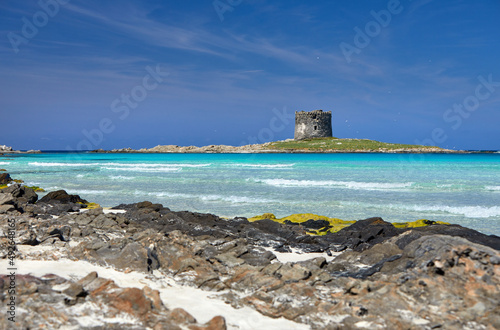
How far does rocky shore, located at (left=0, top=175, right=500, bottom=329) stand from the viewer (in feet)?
13.5

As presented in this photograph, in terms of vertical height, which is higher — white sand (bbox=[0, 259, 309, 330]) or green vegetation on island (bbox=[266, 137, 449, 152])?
green vegetation on island (bbox=[266, 137, 449, 152])

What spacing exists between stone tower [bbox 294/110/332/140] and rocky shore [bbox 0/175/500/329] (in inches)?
3076

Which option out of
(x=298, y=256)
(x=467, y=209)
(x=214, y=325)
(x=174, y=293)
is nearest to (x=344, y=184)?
(x=467, y=209)

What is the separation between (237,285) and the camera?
5.41m

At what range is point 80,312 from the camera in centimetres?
405

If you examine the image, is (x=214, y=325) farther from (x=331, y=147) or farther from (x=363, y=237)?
(x=331, y=147)

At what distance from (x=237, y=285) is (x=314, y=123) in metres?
81.4

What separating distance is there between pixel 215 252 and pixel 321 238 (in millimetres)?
3148

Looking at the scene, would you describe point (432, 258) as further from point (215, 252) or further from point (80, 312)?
point (80, 312)

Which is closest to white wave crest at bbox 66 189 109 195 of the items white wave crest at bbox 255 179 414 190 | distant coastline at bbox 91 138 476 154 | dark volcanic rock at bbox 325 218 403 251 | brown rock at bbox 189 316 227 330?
white wave crest at bbox 255 179 414 190

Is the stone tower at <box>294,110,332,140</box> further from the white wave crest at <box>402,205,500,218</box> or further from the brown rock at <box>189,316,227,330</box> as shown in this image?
the brown rock at <box>189,316,227,330</box>

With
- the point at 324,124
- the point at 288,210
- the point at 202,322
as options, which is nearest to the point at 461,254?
the point at 202,322

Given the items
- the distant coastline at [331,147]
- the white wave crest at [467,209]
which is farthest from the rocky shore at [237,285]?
the distant coastline at [331,147]

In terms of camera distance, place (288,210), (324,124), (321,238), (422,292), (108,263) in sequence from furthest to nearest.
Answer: (324,124) < (288,210) < (321,238) < (108,263) < (422,292)
